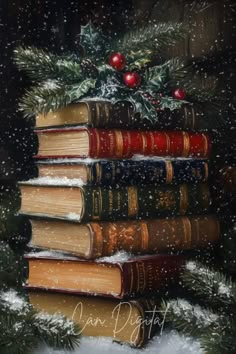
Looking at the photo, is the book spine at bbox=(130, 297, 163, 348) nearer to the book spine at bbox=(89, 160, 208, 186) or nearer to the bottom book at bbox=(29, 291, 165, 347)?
the bottom book at bbox=(29, 291, 165, 347)

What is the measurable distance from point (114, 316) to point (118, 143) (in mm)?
257

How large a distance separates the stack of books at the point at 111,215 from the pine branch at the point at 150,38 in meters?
0.11

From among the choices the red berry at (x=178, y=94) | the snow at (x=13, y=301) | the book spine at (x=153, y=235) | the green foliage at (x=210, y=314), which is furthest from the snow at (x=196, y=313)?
the red berry at (x=178, y=94)

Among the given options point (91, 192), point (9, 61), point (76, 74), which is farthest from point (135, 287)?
point (9, 61)

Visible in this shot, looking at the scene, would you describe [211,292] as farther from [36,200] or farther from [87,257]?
[36,200]

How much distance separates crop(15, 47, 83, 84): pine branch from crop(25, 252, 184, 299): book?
28 cm

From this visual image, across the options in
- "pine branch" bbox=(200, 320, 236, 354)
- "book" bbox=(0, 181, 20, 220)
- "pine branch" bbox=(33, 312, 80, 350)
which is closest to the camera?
"pine branch" bbox=(200, 320, 236, 354)

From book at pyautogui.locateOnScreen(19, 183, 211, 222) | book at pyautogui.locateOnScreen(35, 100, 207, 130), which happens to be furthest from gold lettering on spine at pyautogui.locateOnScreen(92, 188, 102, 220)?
book at pyautogui.locateOnScreen(35, 100, 207, 130)

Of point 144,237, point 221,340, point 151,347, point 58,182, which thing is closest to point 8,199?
point 58,182

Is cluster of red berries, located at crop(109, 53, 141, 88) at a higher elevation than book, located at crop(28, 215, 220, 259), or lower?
higher

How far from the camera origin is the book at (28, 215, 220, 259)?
104 cm

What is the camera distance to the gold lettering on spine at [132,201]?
1077 mm

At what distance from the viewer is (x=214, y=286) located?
3.17ft

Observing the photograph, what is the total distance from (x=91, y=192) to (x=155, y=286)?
0.17 meters
